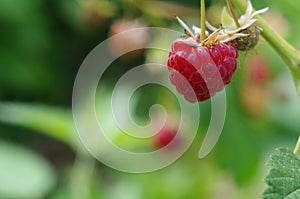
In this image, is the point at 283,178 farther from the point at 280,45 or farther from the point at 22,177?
the point at 22,177

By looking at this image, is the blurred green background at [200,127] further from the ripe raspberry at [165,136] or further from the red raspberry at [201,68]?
the red raspberry at [201,68]

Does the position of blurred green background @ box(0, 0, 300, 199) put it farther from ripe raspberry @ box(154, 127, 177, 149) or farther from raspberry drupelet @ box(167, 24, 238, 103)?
raspberry drupelet @ box(167, 24, 238, 103)

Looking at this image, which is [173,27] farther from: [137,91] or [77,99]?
[77,99]

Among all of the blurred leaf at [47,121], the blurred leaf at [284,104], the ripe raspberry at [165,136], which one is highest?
the blurred leaf at [47,121]

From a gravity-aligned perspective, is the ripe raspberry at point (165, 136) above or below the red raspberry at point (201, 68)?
above

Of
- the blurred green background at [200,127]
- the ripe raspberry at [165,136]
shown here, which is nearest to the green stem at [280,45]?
the blurred green background at [200,127]

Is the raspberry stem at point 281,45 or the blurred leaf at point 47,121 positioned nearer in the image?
the raspberry stem at point 281,45

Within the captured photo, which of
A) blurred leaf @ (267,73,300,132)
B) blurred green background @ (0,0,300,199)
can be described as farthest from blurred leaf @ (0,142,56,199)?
blurred leaf @ (267,73,300,132)

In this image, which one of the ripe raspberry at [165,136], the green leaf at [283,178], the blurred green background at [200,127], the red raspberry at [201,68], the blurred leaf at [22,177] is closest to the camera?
the green leaf at [283,178]
